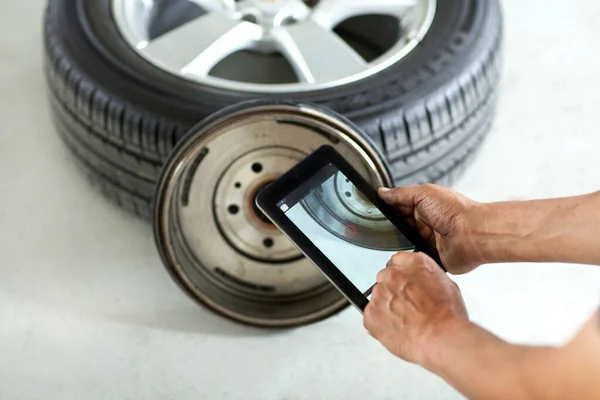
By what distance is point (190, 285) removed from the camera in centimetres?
121

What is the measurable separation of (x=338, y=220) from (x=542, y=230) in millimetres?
304

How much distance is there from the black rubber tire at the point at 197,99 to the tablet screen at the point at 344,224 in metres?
0.16

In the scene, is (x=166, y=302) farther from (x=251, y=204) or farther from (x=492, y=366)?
(x=492, y=366)

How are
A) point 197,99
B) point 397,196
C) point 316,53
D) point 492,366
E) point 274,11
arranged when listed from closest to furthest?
1. point 492,366
2. point 397,196
3. point 197,99
4. point 316,53
5. point 274,11

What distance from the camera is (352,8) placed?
1.49 metres

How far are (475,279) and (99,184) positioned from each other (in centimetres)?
72

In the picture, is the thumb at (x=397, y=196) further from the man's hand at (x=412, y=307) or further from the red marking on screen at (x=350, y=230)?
the man's hand at (x=412, y=307)

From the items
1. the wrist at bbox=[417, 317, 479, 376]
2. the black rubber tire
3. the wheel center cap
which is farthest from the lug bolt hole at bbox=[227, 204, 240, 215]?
the wrist at bbox=[417, 317, 479, 376]

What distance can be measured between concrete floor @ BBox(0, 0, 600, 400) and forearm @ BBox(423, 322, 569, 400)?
456 millimetres

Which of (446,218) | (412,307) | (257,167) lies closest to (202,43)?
(257,167)

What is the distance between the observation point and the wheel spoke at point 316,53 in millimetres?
1334

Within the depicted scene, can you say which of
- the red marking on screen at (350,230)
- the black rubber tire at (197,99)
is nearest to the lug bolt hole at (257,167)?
the black rubber tire at (197,99)

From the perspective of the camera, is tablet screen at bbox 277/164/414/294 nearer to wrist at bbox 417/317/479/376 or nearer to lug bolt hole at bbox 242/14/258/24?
wrist at bbox 417/317/479/376

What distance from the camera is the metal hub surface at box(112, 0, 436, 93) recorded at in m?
1.33
